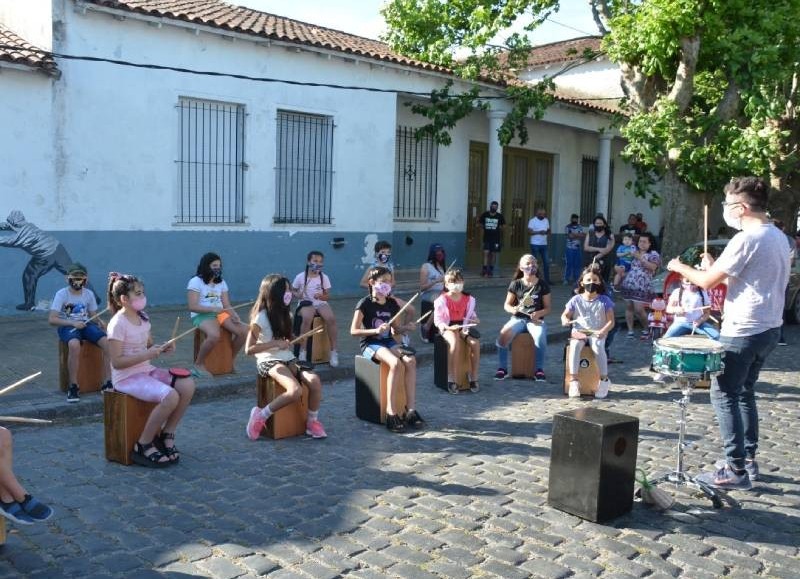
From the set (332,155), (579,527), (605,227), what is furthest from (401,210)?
(579,527)

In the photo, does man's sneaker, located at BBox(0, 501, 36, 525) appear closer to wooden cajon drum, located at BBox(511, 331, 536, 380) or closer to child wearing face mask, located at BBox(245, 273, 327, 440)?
child wearing face mask, located at BBox(245, 273, 327, 440)

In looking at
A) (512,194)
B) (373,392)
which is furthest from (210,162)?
(512,194)

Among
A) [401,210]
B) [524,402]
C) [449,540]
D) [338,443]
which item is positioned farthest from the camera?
[401,210]

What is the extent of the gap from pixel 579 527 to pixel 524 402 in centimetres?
347

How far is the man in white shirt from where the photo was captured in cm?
561

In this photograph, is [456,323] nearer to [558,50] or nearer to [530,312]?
[530,312]

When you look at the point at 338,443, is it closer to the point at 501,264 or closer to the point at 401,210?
the point at 401,210

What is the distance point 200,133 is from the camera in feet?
45.4

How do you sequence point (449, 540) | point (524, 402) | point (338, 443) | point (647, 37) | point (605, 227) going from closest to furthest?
point (449, 540)
point (338, 443)
point (524, 402)
point (647, 37)
point (605, 227)

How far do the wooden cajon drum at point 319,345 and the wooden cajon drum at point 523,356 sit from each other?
6.98 ft

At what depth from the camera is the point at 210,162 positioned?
14.0 m

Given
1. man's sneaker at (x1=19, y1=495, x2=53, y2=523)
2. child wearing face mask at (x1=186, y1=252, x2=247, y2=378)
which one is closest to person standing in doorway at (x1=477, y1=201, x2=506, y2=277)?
child wearing face mask at (x1=186, y1=252, x2=247, y2=378)

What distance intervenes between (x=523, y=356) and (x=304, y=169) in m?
7.04

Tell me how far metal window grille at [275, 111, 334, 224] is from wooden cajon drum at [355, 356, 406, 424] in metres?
7.72
